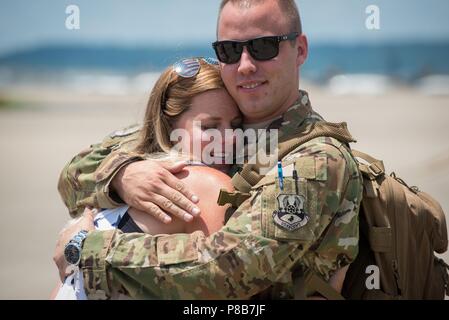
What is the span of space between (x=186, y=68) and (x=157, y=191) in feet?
2.26

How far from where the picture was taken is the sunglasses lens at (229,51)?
373 centimetres

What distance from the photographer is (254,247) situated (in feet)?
10.7

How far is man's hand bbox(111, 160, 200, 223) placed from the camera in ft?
11.2

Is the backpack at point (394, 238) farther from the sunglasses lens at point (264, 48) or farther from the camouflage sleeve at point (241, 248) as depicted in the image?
the sunglasses lens at point (264, 48)

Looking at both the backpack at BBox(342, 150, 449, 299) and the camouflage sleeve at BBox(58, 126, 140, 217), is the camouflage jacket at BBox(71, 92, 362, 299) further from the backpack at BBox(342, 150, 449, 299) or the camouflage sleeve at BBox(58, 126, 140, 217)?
the camouflage sleeve at BBox(58, 126, 140, 217)

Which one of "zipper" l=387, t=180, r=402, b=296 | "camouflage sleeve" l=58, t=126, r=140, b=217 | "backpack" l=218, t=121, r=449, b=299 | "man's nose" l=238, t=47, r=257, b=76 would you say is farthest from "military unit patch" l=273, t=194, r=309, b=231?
"camouflage sleeve" l=58, t=126, r=140, b=217

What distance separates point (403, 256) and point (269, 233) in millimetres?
739

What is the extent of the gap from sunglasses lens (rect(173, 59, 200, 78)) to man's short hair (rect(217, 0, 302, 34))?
29cm

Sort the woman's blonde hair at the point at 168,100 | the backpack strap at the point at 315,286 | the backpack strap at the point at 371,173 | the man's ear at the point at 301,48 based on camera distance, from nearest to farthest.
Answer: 1. the backpack strap at the point at 315,286
2. the backpack strap at the point at 371,173
3. the woman's blonde hair at the point at 168,100
4. the man's ear at the point at 301,48

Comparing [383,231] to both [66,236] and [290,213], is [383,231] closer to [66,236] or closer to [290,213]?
[290,213]

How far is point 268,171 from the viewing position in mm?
3465

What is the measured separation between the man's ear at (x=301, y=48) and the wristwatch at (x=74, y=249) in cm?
142

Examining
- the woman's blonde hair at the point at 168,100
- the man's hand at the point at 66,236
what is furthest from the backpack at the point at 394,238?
the man's hand at the point at 66,236

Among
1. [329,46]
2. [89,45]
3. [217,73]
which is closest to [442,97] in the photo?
[217,73]
